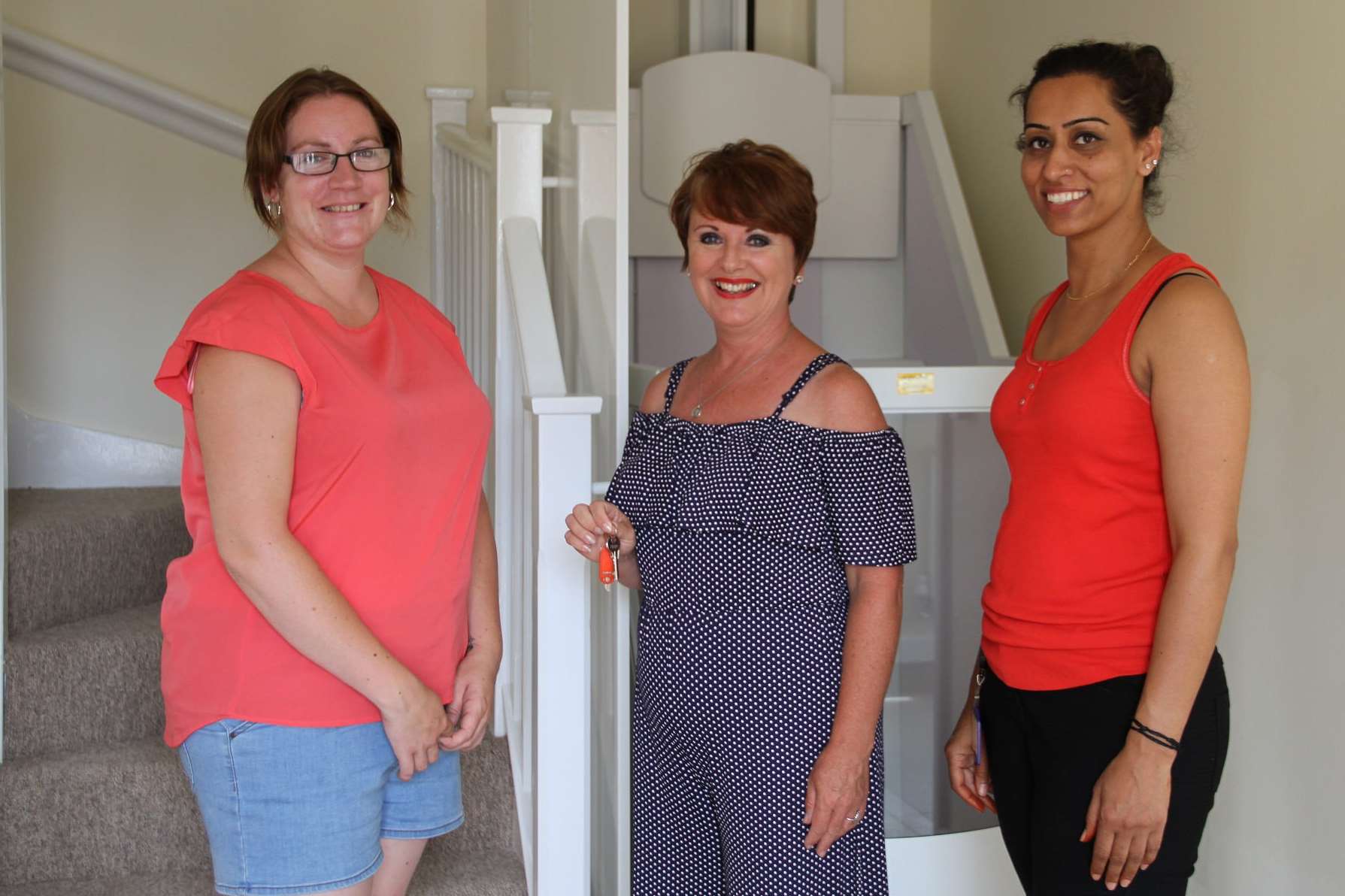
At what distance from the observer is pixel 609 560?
1629 millimetres

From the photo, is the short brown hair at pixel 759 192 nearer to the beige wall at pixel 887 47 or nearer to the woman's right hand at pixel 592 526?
the woman's right hand at pixel 592 526

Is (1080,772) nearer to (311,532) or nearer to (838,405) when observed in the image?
(838,405)

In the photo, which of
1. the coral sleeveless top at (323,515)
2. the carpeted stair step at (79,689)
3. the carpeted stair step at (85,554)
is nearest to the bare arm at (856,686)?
the coral sleeveless top at (323,515)

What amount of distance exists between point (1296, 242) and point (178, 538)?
7.62ft

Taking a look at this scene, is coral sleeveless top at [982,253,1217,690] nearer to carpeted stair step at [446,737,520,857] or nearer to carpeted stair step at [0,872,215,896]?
carpeted stair step at [446,737,520,857]

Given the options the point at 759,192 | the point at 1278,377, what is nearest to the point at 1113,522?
the point at 759,192

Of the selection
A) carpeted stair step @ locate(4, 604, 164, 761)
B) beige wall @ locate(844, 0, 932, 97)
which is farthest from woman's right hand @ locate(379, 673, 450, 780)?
beige wall @ locate(844, 0, 932, 97)

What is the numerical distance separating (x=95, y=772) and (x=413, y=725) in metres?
0.95

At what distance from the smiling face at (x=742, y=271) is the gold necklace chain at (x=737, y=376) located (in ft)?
0.11

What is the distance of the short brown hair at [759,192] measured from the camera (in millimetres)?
1576

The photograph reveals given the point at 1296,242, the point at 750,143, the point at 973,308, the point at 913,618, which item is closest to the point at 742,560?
the point at 750,143

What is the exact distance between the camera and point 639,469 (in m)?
1.67

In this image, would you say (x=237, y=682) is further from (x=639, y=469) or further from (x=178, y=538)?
(x=178, y=538)

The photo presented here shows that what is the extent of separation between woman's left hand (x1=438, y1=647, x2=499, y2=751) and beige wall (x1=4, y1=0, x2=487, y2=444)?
2.05 meters
